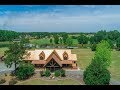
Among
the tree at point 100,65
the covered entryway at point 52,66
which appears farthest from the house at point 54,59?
the tree at point 100,65

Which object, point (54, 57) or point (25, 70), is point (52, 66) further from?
point (25, 70)

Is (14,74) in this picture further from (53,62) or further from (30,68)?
(53,62)

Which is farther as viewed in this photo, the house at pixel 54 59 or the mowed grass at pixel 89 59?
the mowed grass at pixel 89 59

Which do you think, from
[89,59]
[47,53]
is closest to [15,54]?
[47,53]

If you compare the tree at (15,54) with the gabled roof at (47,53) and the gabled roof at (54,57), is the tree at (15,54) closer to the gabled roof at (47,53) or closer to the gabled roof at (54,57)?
the gabled roof at (47,53)

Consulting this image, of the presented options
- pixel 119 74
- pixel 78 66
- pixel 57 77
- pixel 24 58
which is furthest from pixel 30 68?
pixel 119 74

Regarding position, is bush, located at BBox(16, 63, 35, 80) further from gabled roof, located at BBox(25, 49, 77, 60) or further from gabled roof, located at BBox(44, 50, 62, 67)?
gabled roof, located at BBox(44, 50, 62, 67)

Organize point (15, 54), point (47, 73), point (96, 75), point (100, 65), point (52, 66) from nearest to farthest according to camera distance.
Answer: point (96, 75) → point (100, 65) → point (15, 54) → point (47, 73) → point (52, 66)
